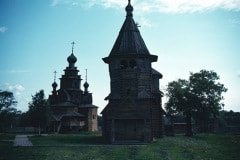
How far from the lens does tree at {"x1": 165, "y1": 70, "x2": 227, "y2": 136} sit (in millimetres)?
41750

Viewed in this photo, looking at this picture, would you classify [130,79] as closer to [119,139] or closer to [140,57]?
[140,57]

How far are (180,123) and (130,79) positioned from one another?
4164cm

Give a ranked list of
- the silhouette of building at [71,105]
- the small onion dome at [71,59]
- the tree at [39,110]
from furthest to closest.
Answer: the small onion dome at [71,59]
the silhouette of building at [71,105]
the tree at [39,110]

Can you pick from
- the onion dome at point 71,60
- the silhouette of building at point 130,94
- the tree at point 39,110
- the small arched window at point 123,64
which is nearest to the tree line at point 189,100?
the tree at point 39,110

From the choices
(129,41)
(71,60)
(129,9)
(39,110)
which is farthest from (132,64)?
(71,60)

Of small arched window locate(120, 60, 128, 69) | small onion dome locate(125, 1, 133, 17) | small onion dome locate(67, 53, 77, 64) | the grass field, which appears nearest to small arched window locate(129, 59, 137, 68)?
small arched window locate(120, 60, 128, 69)

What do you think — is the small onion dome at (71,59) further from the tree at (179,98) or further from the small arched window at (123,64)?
the small arched window at (123,64)

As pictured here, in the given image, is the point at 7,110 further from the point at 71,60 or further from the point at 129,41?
the point at 129,41

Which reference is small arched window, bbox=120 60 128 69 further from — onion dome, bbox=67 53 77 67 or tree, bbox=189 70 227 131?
onion dome, bbox=67 53 77 67

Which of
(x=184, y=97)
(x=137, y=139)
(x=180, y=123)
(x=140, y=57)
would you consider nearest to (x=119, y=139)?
(x=137, y=139)

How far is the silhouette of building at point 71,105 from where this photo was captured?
53.4 m

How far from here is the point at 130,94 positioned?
2902 cm

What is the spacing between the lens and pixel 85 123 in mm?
57906

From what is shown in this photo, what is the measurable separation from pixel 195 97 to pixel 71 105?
2665 cm
